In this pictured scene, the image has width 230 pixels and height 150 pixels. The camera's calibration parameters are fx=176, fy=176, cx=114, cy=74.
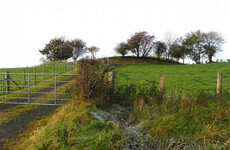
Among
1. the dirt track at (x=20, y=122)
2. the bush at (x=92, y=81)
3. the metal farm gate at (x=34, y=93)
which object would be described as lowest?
the dirt track at (x=20, y=122)

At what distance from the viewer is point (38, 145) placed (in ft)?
11.3

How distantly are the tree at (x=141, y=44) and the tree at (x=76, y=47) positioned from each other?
12134 mm

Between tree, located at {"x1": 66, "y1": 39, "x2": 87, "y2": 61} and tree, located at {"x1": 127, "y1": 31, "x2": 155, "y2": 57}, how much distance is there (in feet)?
39.8

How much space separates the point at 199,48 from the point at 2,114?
135 ft

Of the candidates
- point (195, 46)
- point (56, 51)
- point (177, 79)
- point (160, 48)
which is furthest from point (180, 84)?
point (56, 51)

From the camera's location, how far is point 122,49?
4747 centimetres

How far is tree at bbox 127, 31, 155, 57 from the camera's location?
152 feet

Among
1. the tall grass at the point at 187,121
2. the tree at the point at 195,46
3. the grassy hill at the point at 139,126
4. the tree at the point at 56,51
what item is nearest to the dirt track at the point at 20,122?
the grassy hill at the point at 139,126

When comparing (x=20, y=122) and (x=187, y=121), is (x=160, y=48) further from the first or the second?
(x=20, y=122)

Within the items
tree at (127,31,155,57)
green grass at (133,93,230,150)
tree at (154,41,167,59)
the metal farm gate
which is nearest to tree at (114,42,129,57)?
tree at (127,31,155,57)

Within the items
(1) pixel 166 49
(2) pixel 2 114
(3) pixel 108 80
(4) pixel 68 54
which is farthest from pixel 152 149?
(1) pixel 166 49

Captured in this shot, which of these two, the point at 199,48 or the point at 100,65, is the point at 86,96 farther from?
the point at 199,48

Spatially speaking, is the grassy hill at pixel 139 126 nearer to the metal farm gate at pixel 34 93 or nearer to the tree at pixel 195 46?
the metal farm gate at pixel 34 93

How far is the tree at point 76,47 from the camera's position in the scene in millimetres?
42406
